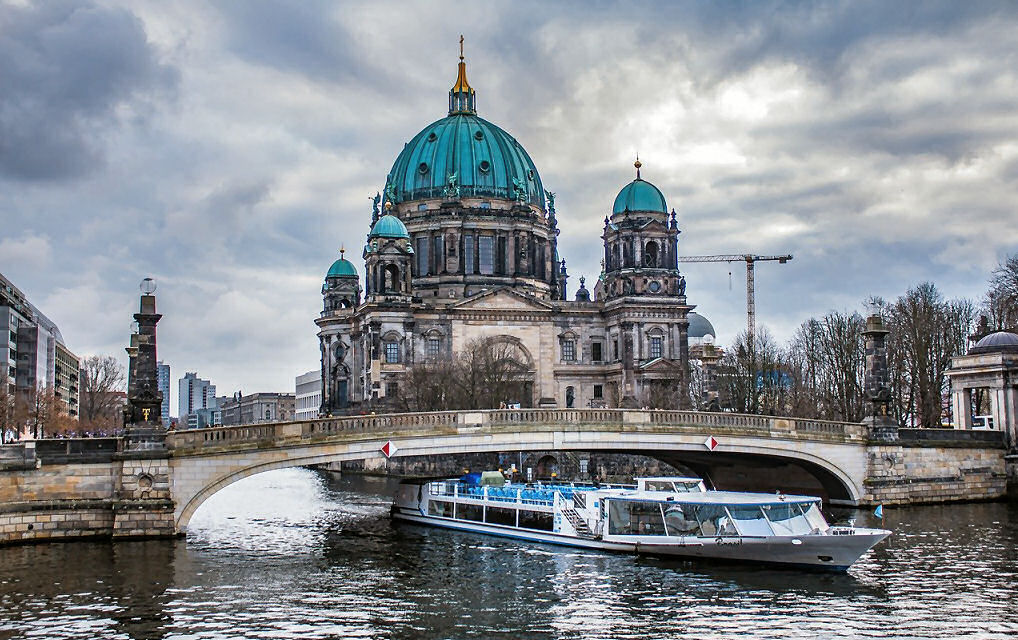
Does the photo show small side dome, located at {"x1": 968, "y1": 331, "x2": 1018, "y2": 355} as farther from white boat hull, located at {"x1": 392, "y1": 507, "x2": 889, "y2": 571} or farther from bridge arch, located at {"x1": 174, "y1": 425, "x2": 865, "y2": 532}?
white boat hull, located at {"x1": 392, "y1": 507, "x2": 889, "y2": 571}

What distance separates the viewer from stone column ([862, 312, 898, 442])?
5625 centimetres

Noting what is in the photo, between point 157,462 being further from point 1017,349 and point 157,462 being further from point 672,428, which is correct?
point 1017,349

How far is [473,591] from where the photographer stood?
115ft

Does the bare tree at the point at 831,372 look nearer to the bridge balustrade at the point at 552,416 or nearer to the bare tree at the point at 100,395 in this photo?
the bridge balustrade at the point at 552,416

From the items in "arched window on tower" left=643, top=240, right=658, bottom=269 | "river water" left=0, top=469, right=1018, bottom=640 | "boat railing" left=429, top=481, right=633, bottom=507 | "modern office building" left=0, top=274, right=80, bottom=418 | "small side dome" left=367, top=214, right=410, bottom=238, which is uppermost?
"small side dome" left=367, top=214, right=410, bottom=238

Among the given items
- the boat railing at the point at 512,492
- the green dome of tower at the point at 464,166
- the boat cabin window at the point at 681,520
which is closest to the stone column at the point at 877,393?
the boat railing at the point at 512,492

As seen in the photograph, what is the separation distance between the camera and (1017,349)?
63438 millimetres

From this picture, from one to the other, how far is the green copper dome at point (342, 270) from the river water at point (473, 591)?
3006 inches

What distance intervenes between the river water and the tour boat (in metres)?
0.84

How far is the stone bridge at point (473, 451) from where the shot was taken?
138 ft

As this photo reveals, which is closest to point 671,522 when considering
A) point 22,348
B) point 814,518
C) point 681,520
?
→ point 681,520

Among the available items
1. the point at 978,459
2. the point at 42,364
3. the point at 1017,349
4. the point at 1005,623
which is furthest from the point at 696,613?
the point at 42,364

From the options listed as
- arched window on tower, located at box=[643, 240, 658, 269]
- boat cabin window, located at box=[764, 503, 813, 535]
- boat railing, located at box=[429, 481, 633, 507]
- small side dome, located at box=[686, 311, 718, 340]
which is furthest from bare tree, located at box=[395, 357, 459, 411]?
small side dome, located at box=[686, 311, 718, 340]

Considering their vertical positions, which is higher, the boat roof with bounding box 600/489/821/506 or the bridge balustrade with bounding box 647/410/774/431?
the bridge balustrade with bounding box 647/410/774/431
